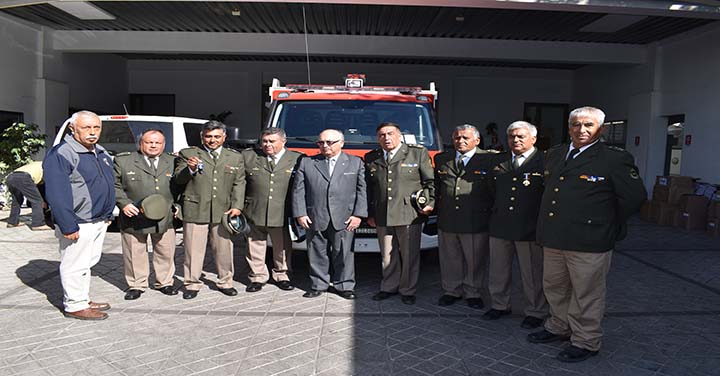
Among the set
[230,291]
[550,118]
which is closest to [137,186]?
[230,291]

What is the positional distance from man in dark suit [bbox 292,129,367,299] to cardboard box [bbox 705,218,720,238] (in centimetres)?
739

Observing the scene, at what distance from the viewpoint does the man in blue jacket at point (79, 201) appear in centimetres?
423

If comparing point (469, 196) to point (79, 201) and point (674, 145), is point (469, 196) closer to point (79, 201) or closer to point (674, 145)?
point (79, 201)

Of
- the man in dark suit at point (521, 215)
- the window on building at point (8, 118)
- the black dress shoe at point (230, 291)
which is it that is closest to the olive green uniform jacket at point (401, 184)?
the man in dark suit at point (521, 215)

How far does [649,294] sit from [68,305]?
5.63 metres

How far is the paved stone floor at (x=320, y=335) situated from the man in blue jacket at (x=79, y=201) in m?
0.32

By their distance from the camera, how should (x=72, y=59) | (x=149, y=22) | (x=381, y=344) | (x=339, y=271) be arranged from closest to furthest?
(x=381, y=344) → (x=339, y=271) → (x=149, y=22) → (x=72, y=59)

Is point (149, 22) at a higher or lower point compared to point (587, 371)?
higher

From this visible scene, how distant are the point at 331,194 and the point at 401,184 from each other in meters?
0.65

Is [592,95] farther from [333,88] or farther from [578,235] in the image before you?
[578,235]

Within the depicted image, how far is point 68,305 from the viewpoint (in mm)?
4570

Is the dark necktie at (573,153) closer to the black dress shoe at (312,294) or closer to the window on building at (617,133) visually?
the black dress shoe at (312,294)

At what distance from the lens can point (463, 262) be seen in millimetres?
5160

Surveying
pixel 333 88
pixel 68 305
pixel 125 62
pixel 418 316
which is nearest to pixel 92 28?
pixel 125 62
